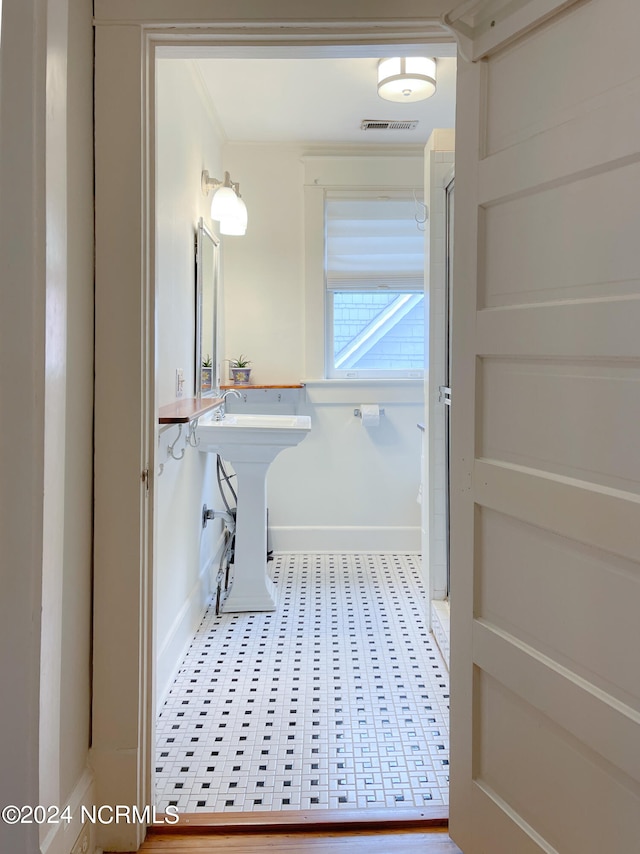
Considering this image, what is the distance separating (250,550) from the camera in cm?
286

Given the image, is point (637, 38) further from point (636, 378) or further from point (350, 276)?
point (350, 276)

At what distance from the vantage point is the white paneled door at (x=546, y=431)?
969 mm

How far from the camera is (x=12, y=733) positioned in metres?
1.07

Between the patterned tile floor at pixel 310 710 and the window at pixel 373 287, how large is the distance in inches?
56.6

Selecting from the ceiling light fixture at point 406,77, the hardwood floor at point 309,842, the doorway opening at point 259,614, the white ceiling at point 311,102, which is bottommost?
the hardwood floor at point 309,842

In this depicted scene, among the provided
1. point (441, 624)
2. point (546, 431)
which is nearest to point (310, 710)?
point (441, 624)

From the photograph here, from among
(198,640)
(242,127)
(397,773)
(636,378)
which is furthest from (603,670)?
(242,127)

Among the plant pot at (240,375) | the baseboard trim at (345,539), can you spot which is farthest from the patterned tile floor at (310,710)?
the plant pot at (240,375)

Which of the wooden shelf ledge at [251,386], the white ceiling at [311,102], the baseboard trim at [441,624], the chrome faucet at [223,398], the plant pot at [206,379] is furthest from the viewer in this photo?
the wooden shelf ledge at [251,386]

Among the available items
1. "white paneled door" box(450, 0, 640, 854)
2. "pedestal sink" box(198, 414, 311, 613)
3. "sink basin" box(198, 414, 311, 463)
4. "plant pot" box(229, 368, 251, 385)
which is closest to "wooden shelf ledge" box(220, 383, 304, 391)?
"plant pot" box(229, 368, 251, 385)

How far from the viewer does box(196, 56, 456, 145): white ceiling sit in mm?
2605

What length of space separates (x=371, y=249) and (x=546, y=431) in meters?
2.77

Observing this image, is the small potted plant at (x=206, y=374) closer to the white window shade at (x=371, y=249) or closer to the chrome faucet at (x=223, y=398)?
the chrome faucet at (x=223, y=398)

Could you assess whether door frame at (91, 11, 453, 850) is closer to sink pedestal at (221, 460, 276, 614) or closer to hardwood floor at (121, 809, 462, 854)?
hardwood floor at (121, 809, 462, 854)
